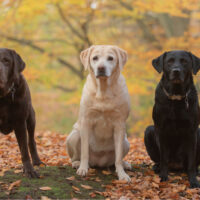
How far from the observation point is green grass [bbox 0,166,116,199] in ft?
10.6

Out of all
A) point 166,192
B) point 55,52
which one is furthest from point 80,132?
point 55,52

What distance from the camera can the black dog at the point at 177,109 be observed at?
390cm

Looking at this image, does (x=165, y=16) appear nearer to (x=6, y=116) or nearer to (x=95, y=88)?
(x=95, y=88)

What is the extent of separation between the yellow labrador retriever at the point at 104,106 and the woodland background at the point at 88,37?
428cm

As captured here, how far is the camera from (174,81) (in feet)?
12.6

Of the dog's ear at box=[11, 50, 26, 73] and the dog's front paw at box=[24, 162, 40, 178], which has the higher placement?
the dog's ear at box=[11, 50, 26, 73]

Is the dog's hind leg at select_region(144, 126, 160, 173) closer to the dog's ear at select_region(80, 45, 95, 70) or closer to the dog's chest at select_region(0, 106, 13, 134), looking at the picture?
the dog's ear at select_region(80, 45, 95, 70)

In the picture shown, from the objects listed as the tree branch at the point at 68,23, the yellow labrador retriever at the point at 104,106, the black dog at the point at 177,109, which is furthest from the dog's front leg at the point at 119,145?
the tree branch at the point at 68,23

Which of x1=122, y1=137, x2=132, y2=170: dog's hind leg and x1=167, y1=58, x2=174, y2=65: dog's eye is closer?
x1=167, y1=58, x2=174, y2=65: dog's eye

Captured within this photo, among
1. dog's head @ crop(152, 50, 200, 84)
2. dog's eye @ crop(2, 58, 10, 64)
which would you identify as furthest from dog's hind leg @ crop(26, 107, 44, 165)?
dog's head @ crop(152, 50, 200, 84)

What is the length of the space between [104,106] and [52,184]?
3.65 ft

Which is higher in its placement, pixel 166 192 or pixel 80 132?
pixel 80 132

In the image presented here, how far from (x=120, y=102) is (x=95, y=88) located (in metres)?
0.36

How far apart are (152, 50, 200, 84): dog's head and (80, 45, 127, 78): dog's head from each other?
1.62 feet
